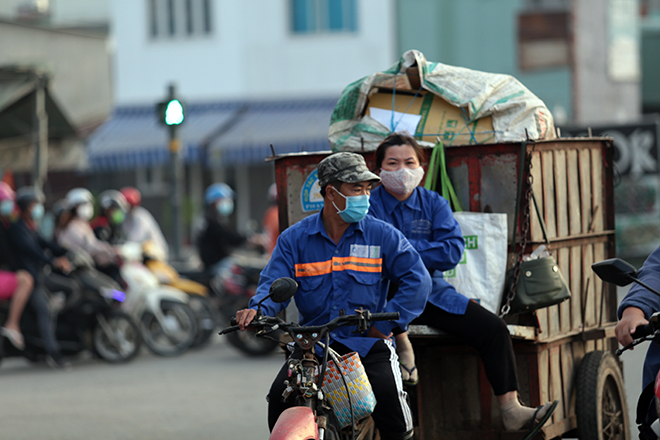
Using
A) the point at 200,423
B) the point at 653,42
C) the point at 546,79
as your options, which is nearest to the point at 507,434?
the point at 200,423

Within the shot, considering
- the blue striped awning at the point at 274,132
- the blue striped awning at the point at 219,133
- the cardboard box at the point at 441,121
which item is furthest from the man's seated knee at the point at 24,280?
the blue striped awning at the point at 219,133

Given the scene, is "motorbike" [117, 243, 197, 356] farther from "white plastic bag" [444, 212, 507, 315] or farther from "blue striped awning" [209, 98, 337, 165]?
"blue striped awning" [209, 98, 337, 165]

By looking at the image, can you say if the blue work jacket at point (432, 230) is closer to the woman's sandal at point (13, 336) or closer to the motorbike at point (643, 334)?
the motorbike at point (643, 334)

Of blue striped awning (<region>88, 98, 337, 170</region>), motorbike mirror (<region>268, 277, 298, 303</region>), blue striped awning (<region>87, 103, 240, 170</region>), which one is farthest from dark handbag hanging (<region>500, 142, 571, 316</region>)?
blue striped awning (<region>87, 103, 240, 170</region>)

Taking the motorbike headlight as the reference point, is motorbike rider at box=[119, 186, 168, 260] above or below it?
above

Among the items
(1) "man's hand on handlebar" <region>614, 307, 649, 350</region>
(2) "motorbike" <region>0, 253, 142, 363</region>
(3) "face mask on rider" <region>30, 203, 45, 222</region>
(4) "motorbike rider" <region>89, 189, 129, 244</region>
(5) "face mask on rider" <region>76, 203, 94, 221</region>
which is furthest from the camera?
(4) "motorbike rider" <region>89, 189, 129, 244</region>

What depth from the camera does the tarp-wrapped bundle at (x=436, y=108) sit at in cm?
548

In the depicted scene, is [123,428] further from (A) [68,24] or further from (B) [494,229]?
(A) [68,24]

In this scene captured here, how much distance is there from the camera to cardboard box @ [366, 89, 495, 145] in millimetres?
5566

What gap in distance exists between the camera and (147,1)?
966 inches

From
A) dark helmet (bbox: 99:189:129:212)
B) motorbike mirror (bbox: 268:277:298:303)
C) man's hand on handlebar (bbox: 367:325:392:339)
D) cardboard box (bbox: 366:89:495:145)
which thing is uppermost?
cardboard box (bbox: 366:89:495:145)

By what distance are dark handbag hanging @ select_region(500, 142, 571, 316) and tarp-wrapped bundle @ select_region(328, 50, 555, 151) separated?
400 millimetres

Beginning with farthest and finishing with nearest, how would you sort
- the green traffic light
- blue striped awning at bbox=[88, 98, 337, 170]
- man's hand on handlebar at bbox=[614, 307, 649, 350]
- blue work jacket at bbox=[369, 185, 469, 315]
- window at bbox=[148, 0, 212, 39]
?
window at bbox=[148, 0, 212, 39], blue striped awning at bbox=[88, 98, 337, 170], the green traffic light, blue work jacket at bbox=[369, 185, 469, 315], man's hand on handlebar at bbox=[614, 307, 649, 350]

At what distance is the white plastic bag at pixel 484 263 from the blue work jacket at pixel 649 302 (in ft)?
4.44
